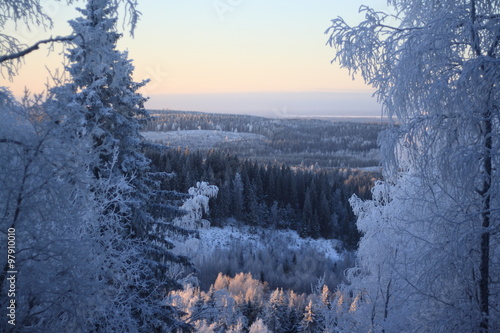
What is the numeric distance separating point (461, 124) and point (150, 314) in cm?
846

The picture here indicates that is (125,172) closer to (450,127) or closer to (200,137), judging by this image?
(450,127)

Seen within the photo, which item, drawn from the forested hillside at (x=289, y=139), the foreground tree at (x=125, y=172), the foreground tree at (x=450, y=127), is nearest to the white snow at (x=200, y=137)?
the forested hillside at (x=289, y=139)

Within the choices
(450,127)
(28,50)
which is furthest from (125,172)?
(450,127)

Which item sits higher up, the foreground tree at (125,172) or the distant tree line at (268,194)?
the foreground tree at (125,172)

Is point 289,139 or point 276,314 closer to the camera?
point 276,314

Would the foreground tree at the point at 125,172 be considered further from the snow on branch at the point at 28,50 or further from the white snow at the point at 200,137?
the white snow at the point at 200,137

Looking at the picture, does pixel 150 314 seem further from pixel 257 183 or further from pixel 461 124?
pixel 257 183

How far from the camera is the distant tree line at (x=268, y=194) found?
171 ft

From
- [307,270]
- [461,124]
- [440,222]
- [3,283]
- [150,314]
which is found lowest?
[307,270]

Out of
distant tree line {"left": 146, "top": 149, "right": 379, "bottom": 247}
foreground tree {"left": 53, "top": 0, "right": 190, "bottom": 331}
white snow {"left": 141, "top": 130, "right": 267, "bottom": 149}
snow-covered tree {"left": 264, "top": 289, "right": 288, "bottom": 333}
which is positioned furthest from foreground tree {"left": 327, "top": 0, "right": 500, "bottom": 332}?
white snow {"left": 141, "top": 130, "right": 267, "bottom": 149}

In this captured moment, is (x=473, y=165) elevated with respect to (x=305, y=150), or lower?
elevated

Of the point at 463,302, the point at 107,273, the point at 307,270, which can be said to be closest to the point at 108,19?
the point at 107,273

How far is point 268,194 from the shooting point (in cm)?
6088

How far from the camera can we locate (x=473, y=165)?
4.16m
